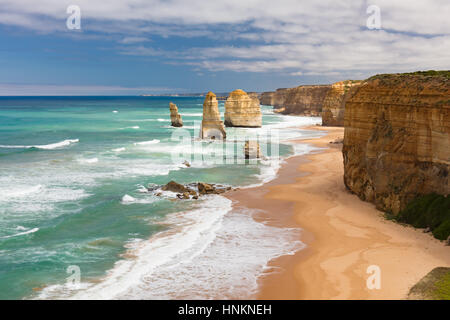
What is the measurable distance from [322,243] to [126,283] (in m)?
7.47

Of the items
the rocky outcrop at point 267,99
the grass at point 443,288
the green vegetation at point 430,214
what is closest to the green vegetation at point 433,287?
the grass at point 443,288

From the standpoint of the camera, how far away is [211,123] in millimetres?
51594

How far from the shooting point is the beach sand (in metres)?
11.9

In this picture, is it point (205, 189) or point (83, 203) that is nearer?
point (83, 203)

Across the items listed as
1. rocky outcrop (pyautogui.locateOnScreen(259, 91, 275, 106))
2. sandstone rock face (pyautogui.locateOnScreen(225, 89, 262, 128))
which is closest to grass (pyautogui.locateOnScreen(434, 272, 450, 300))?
sandstone rock face (pyautogui.locateOnScreen(225, 89, 262, 128))

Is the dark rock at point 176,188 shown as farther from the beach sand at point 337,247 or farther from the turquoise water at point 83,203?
the beach sand at point 337,247

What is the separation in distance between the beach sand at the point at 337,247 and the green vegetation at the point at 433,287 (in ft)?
0.75

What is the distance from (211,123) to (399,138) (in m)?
34.8

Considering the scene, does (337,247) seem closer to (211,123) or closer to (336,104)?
(211,123)

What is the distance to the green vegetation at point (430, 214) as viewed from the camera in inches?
600
